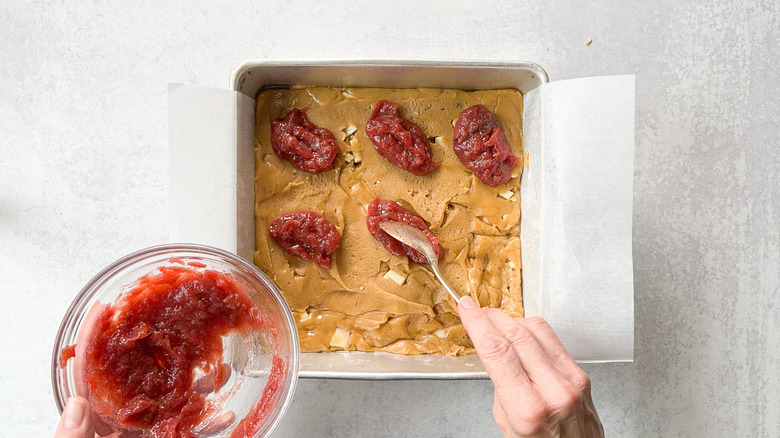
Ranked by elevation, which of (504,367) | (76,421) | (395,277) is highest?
(395,277)

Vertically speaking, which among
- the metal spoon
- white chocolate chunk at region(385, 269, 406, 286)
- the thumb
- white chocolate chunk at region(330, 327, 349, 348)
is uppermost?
the metal spoon

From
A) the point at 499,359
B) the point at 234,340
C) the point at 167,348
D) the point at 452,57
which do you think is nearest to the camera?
the point at 499,359

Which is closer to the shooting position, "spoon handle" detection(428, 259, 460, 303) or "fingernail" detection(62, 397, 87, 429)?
"fingernail" detection(62, 397, 87, 429)

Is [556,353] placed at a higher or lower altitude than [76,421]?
higher

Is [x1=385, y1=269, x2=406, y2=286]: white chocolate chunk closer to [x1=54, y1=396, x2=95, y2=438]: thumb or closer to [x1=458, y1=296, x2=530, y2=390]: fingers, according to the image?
[x1=458, y1=296, x2=530, y2=390]: fingers

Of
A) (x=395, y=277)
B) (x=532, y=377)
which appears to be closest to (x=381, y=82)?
(x=395, y=277)

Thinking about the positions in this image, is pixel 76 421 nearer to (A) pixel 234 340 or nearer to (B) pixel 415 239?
(A) pixel 234 340

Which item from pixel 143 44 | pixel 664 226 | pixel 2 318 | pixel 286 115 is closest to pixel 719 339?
pixel 664 226

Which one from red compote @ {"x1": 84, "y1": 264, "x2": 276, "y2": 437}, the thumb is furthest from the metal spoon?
the thumb
